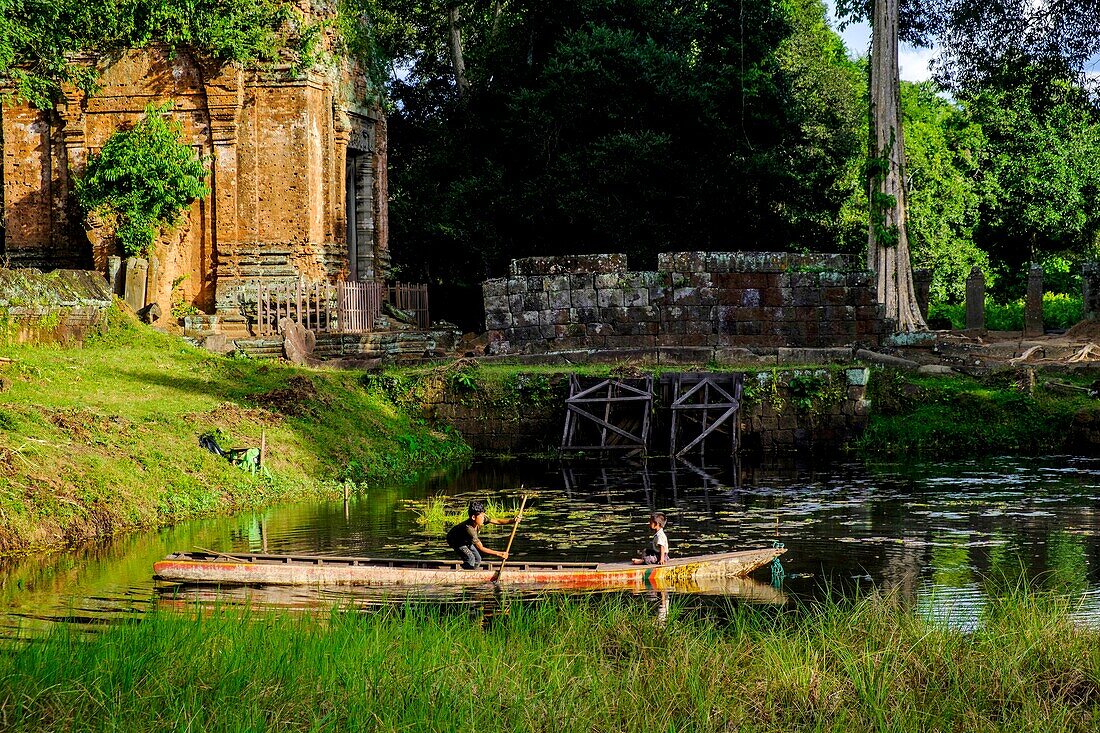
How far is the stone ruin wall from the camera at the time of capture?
957 inches

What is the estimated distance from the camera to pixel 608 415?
860 inches

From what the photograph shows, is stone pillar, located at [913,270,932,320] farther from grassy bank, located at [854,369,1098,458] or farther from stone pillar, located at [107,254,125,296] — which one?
stone pillar, located at [107,254,125,296]

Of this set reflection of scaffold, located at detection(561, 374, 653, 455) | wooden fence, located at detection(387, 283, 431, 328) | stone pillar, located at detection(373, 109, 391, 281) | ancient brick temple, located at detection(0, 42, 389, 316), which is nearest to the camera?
reflection of scaffold, located at detection(561, 374, 653, 455)

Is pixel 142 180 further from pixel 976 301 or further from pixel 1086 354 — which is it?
pixel 976 301

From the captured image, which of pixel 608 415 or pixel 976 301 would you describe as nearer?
pixel 608 415

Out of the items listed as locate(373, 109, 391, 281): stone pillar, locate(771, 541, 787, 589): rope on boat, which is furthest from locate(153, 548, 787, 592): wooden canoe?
locate(373, 109, 391, 281): stone pillar

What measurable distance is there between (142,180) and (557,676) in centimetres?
2139

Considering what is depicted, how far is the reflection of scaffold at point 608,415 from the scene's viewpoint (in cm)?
2153

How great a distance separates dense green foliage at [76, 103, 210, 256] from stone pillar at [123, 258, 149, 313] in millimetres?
679

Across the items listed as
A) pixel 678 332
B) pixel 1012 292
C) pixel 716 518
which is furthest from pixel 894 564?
pixel 1012 292

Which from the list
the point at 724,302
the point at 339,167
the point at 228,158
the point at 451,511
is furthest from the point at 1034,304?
the point at 451,511

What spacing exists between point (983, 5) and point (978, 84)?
196 cm

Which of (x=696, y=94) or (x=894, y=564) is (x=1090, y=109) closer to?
(x=696, y=94)

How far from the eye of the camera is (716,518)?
14727 millimetres
